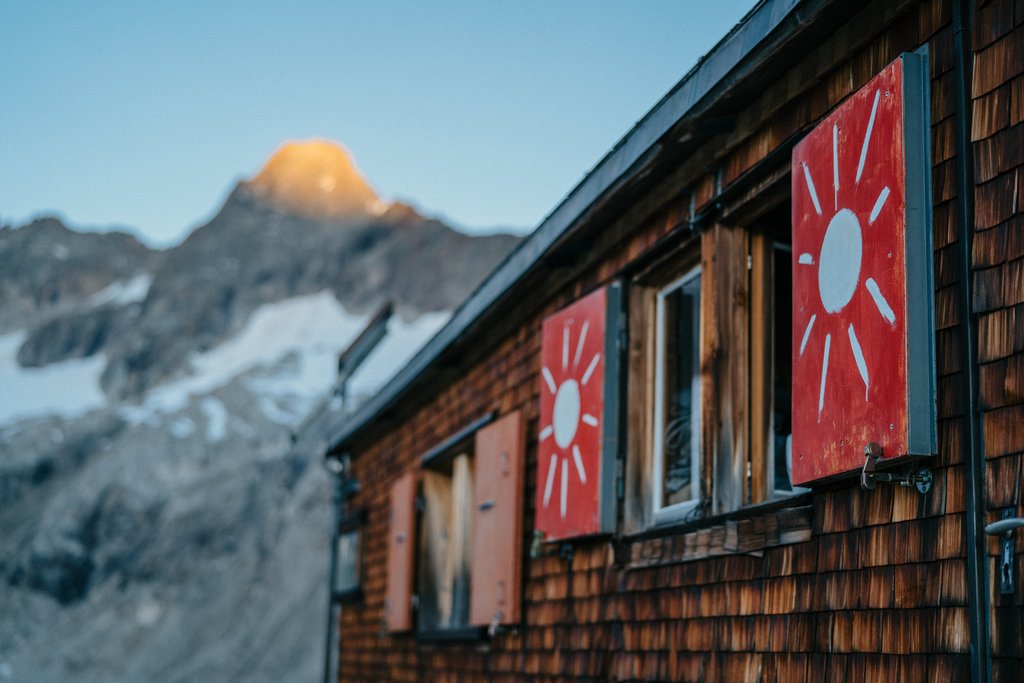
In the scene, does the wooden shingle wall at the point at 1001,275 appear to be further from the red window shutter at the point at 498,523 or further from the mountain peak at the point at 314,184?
the mountain peak at the point at 314,184

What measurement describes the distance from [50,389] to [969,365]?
68166 mm

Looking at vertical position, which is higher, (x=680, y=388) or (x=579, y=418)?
(x=680, y=388)

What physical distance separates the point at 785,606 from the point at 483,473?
408 cm

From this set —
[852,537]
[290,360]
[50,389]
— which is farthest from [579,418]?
[50,389]

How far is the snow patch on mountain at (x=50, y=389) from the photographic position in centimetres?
6309

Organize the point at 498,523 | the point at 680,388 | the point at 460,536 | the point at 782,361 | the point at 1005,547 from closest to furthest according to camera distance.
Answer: the point at 1005,547 → the point at 680,388 → the point at 782,361 → the point at 498,523 → the point at 460,536

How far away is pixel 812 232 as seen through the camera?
471 centimetres

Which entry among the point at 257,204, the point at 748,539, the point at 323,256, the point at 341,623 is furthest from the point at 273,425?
the point at 748,539

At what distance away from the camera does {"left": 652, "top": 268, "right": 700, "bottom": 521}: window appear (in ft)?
21.0

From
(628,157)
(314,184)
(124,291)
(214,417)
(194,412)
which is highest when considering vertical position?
(314,184)

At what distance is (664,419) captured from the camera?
21.7 feet

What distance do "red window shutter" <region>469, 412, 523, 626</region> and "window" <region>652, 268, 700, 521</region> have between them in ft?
5.62

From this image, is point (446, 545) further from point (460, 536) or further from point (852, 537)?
point (852, 537)

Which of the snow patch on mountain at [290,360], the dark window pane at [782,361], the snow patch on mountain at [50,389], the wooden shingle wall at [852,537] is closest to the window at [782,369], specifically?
the dark window pane at [782,361]
